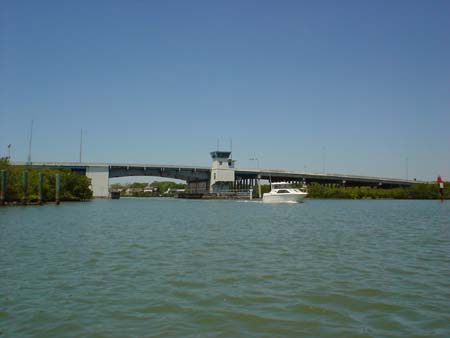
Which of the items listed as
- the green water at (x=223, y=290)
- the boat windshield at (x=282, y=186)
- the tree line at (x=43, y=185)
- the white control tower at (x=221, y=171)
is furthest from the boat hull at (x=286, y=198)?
the green water at (x=223, y=290)

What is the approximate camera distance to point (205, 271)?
14.0m

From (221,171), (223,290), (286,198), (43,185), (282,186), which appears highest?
(221,171)

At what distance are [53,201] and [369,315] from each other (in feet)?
276

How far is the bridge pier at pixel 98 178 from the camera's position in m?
126

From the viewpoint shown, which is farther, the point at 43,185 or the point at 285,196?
the point at 285,196

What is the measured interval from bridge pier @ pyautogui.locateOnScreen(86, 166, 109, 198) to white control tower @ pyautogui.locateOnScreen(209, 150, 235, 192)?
36361mm

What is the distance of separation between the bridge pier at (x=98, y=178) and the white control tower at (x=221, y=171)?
3636 centimetres

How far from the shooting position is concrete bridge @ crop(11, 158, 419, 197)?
126 meters

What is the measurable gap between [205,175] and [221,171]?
31.4ft

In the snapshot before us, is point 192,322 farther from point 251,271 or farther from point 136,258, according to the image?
point 136,258

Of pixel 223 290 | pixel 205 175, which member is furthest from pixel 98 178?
pixel 223 290

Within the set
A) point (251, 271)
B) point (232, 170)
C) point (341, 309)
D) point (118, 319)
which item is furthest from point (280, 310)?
point (232, 170)

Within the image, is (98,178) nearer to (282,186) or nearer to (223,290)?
(282,186)

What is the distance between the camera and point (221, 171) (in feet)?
478
